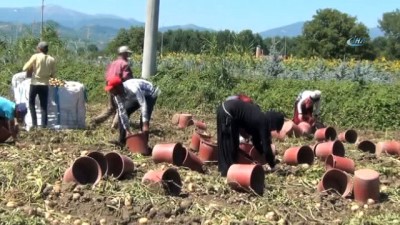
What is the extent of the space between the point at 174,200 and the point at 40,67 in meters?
5.15

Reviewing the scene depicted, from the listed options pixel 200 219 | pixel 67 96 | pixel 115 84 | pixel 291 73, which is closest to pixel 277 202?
pixel 200 219

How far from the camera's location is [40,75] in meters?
10.3

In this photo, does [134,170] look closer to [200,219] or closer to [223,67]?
[200,219]

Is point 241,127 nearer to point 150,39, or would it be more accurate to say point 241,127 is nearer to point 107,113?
point 107,113

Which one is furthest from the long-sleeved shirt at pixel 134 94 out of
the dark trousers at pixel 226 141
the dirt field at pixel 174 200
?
the dark trousers at pixel 226 141

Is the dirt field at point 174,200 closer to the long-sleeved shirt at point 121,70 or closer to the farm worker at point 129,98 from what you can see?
the farm worker at point 129,98

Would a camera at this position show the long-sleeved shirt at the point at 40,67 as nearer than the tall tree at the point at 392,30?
Yes

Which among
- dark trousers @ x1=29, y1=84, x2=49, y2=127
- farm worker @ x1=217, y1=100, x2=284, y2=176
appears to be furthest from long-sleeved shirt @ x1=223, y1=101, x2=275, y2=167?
dark trousers @ x1=29, y1=84, x2=49, y2=127

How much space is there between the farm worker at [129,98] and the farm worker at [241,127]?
1.43 meters

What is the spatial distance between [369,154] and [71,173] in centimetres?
444

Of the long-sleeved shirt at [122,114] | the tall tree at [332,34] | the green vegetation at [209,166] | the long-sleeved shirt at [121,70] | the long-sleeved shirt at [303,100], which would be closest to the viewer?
the green vegetation at [209,166]

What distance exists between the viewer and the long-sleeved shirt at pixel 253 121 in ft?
22.6

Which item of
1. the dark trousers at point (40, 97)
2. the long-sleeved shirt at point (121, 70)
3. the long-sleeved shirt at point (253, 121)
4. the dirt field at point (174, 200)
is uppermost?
the long-sleeved shirt at point (121, 70)

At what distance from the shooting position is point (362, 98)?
13242mm
